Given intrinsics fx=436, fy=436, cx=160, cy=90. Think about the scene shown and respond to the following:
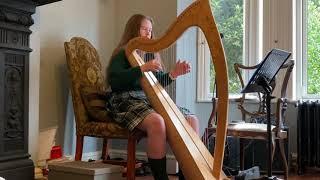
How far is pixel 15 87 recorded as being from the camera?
278 centimetres

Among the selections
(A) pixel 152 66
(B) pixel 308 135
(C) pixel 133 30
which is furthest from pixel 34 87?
(B) pixel 308 135

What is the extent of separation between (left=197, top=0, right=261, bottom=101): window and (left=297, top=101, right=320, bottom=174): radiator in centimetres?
73

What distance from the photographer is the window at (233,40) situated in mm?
4301

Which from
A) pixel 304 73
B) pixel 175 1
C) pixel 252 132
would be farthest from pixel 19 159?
pixel 304 73

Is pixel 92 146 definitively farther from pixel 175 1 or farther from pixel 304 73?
pixel 304 73

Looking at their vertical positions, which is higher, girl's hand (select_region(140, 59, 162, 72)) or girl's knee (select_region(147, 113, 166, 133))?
girl's hand (select_region(140, 59, 162, 72))

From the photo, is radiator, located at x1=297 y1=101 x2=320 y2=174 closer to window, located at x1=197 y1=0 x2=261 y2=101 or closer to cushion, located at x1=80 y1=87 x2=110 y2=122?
window, located at x1=197 y1=0 x2=261 y2=101

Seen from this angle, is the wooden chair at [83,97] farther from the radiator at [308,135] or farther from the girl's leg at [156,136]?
the radiator at [308,135]

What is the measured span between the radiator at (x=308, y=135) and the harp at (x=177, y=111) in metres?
1.67

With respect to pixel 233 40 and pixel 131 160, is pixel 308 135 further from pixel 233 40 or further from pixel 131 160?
pixel 131 160

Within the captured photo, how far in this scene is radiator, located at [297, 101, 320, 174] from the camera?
3.80m

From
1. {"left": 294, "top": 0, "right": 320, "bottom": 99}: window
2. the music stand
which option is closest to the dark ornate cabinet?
the music stand

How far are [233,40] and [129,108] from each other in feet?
6.76

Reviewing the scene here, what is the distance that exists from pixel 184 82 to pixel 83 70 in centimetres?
113
